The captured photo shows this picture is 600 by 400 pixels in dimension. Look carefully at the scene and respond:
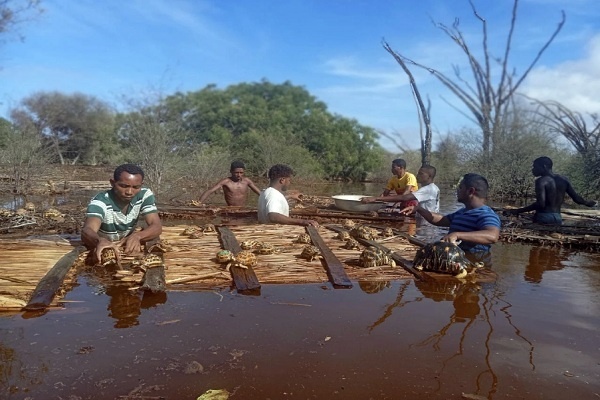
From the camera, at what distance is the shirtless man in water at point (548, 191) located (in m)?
7.68

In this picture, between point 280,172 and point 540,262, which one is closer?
point 540,262

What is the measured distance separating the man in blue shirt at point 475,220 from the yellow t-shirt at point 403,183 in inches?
168

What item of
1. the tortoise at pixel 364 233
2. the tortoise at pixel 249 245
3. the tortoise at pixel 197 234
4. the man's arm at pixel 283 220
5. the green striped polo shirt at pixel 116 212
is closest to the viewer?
the green striped polo shirt at pixel 116 212

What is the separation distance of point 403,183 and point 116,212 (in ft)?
20.5

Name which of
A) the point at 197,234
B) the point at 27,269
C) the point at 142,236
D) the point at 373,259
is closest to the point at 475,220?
the point at 373,259

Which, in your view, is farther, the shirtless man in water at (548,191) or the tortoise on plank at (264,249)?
the shirtless man in water at (548,191)

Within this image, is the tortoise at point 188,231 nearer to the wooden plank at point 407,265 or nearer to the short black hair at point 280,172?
the short black hair at point 280,172

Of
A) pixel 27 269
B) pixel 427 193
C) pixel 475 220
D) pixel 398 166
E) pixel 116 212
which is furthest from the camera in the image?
pixel 398 166

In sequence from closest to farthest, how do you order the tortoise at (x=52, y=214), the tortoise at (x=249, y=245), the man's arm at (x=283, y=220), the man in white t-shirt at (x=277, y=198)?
1. the tortoise at (x=249, y=245)
2. the man's arm at (x=283, y=220)
3. the man in white t-shirt at (x=277, y=198)
4. the tortoise at (x=52, y=214)

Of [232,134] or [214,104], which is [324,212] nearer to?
[232,134]

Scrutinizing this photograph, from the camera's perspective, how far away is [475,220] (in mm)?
4781

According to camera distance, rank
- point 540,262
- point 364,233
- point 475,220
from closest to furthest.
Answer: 1. point 475,220
2. point 364,233
3. point 540,262

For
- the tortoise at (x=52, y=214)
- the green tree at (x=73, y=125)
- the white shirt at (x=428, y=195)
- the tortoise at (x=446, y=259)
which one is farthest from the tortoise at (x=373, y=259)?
the green tree at (x=73, y=125)

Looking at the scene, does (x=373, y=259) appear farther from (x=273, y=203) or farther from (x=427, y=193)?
(x=427, y=193)
